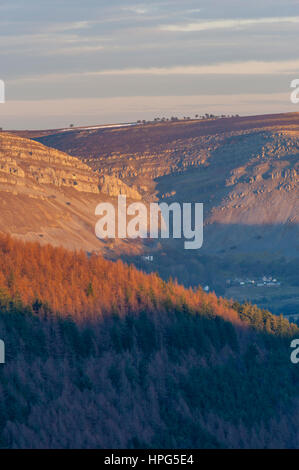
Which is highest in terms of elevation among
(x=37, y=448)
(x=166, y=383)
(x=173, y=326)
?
(x=173, y=326)

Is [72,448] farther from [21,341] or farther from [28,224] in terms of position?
[28,224]

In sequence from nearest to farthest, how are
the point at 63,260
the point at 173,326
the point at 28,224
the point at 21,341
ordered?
the point at 21,341 → the point at 173,326 → the point at 63,260 → the point at 28,224

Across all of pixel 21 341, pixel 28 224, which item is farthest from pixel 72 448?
pixel 28 224

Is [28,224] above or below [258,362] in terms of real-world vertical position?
above

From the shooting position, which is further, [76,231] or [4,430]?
[76,231]
